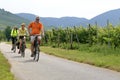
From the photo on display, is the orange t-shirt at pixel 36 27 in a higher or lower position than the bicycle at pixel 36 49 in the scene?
higher

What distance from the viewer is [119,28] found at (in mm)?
30594

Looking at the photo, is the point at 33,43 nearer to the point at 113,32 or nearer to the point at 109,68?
the point at 109,68

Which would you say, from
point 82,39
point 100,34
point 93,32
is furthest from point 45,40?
point 100,34

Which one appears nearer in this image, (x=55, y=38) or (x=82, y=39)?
(x=82, y=39)

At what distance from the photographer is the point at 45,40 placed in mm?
61594

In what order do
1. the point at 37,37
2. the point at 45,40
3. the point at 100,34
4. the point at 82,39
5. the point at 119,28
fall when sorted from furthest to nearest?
the point at 45,40 < the point at 82,39 < the point at 100,34 < the point at 119,28 < the point at 37,37

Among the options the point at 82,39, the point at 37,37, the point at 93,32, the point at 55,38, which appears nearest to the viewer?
the point at 37,37

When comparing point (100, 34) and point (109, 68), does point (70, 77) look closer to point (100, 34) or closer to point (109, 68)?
point (109, 68)

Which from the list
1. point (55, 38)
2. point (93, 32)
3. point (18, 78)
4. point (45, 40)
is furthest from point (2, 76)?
point (45, 40)

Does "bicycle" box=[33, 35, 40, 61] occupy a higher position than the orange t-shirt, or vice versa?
the orange t-shirt

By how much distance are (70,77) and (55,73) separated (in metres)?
1.35

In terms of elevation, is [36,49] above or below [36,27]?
below

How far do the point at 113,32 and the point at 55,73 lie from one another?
17956 millimetres

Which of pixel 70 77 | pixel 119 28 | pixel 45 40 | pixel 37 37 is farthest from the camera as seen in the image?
pixel 45 40
